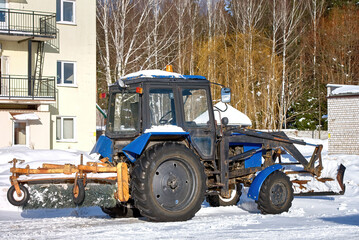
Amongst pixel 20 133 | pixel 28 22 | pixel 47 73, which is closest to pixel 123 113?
pixel 20 133

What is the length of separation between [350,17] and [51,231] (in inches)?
1657

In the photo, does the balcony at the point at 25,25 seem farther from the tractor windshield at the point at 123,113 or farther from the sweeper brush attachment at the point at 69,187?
the sweeper brush attachment at the point at 69,187

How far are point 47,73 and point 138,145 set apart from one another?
777 inches

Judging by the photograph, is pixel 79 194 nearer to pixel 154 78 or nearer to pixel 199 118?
pixel 154 78

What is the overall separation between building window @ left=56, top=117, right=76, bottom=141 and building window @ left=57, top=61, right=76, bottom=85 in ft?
5.91

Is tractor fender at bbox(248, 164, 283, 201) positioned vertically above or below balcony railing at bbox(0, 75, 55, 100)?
below

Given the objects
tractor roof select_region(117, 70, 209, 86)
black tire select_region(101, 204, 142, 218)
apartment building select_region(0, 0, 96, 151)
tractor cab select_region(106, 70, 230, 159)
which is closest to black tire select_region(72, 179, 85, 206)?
tractor cab select_region(106, 70, 230, 159)

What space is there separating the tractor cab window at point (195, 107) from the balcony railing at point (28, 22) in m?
17.8

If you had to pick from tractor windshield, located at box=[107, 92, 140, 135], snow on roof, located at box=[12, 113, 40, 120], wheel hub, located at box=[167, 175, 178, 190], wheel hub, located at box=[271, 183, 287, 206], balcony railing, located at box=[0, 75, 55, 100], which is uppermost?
balcony railing, located at box=[0, 75, 55, 100]

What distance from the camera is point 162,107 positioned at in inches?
384

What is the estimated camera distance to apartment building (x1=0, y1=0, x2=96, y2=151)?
87.8ft

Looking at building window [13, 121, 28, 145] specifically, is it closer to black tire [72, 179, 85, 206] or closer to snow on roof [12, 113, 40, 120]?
snow on roof [12, 113, 40, 120]

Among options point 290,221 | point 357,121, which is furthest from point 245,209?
point 357,121

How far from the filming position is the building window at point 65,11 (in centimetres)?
2838
